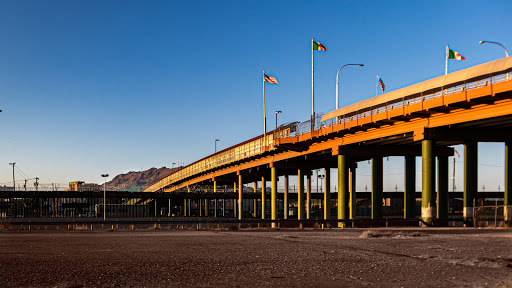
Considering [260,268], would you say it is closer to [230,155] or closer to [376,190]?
[376,190]

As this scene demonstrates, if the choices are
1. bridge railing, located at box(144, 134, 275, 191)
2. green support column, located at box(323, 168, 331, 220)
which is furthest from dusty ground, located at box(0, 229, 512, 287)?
green support column, located at box(323, 168, 331, 220)

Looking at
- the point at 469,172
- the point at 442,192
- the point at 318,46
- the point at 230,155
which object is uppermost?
the point at 318,46

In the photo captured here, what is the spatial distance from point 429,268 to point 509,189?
41.3 meters

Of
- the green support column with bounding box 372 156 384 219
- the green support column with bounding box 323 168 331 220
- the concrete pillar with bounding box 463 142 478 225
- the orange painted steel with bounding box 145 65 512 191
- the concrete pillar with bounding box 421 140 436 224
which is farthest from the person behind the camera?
the green support column with bounding box 323 168 331 220

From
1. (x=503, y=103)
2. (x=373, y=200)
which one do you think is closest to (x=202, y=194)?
(x=373, y=200)

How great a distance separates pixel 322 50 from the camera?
60.3 m

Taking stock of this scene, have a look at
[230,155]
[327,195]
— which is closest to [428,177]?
[327,195]

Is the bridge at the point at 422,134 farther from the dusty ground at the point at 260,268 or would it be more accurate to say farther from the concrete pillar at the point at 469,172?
the dusty ground at the point at 260,268

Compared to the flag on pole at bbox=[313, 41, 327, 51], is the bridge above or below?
below

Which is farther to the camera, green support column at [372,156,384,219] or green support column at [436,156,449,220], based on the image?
green support column at [372,156,384,219]

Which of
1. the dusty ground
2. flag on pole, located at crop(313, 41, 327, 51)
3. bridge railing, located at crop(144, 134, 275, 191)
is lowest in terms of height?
the dusty ground

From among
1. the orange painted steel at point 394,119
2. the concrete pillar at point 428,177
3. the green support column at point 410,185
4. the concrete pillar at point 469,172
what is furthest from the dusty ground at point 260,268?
the green support column at point 410,185

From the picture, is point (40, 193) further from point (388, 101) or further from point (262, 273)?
point (262, 273)

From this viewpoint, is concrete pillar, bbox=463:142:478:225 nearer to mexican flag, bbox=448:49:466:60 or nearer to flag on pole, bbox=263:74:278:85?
mexican flag, bbox=448:49:466:60
